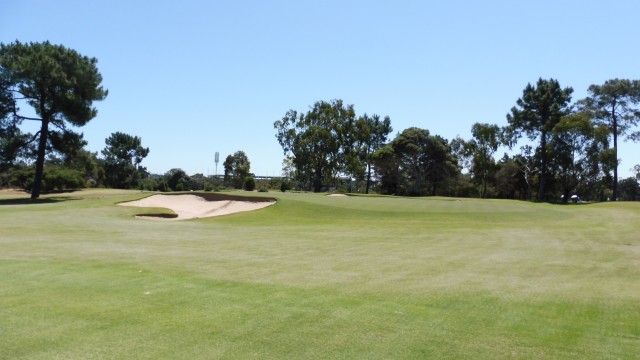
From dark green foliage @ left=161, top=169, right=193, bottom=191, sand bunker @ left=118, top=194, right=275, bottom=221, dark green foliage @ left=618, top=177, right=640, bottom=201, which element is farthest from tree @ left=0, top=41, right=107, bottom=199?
dark green foliage @ left=618, top=177, right=640, bottom=201

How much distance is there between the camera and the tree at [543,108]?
61719 mm

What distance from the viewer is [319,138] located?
76.4 meters

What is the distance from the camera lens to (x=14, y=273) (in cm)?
864

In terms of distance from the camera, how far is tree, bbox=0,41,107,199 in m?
40.2

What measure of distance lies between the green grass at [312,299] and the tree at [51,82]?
30364mm

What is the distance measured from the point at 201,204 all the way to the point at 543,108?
48.6m

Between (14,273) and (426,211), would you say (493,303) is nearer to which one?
(14,273)

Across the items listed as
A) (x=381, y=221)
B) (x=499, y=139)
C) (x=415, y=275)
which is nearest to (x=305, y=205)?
(x=381, y=221)

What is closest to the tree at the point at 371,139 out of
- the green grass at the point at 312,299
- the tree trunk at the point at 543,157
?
the tree trunk at the point at 543,157

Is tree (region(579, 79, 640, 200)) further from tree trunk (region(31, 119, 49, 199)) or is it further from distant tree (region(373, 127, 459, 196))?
tree trunk (region(31, 119, 49, 199))

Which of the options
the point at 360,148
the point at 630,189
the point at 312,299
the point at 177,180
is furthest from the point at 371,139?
the point at 312,299

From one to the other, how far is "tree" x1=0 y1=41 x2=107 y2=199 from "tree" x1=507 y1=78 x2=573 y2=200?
51.4 metres

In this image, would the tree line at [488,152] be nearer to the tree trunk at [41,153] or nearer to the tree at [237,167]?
the tree at [237,167]

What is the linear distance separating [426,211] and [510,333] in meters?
23.7
